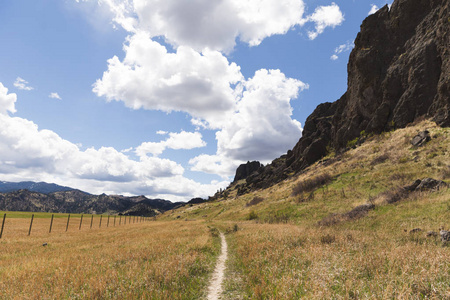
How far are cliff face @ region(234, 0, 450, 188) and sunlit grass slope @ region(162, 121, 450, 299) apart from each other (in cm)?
1713

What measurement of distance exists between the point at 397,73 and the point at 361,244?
66151mm

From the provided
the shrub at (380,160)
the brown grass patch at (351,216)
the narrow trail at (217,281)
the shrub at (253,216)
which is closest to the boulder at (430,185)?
the brown grass patch at (351,216)

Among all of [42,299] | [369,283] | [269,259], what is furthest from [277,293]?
[42,299]

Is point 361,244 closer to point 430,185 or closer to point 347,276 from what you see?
point 347,276

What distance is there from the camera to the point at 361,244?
940cm

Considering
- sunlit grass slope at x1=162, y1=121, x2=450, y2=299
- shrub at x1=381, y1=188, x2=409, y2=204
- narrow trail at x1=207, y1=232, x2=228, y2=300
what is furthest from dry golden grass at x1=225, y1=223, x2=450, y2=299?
shrub at x1=381, y1=188, x2=409, y2=204

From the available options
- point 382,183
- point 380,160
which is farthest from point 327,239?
point 380,160

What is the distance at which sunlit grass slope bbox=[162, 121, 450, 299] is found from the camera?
526cm

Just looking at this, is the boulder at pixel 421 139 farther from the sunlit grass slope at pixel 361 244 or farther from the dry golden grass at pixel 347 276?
the dry golden grass at pixel 347 276

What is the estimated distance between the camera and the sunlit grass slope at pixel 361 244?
207 inches

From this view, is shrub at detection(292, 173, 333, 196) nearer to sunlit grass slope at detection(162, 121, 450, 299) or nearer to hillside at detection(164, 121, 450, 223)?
hillside at detection(164, 121, 450, 223)

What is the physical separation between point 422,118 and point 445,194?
127 feet

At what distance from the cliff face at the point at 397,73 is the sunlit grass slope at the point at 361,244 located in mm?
17133

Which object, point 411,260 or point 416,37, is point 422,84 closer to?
point 416,37
